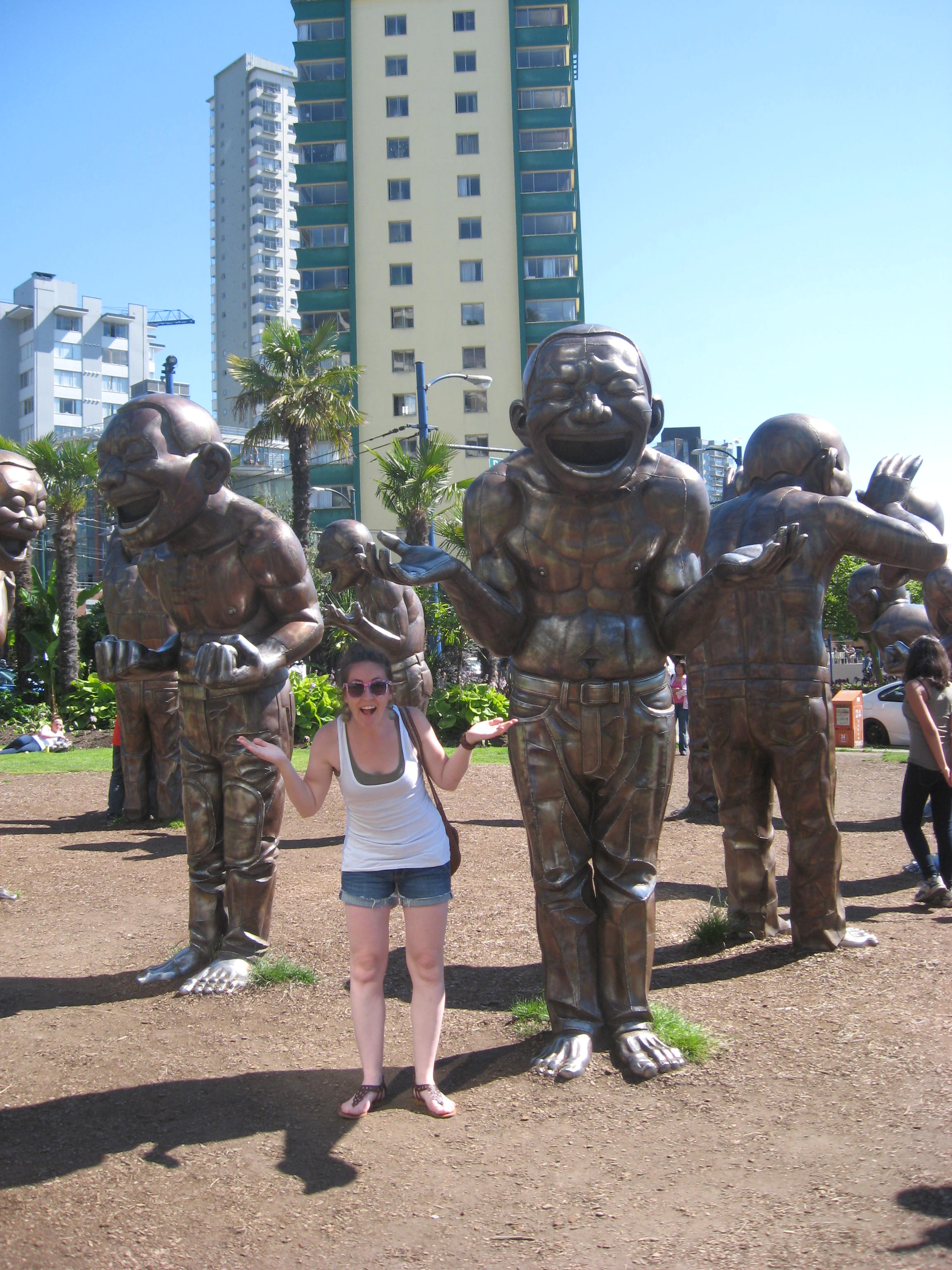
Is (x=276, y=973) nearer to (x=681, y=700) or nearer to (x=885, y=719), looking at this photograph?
(x=681, y=700)

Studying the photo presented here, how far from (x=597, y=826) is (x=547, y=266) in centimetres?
4134

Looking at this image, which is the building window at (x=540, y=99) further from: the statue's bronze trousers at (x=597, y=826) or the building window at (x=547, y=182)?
the statue's bronze trousers at (x=597, y=826)

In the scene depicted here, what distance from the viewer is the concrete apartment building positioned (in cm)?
4241

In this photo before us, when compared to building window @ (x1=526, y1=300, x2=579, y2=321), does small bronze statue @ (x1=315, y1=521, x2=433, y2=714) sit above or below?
below

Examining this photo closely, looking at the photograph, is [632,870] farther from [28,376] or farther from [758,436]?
[28,376]

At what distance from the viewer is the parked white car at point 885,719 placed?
18109mm

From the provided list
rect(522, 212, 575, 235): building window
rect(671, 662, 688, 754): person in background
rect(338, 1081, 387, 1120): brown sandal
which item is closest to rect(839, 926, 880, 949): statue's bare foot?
rect(338, 1081, 387, 1120): brown sandal

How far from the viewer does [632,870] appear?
4047mm

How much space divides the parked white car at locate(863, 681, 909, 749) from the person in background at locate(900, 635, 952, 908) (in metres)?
11.9

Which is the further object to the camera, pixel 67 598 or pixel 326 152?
pixel 326 152

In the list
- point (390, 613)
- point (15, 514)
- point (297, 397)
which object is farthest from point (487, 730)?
point (297, 397)

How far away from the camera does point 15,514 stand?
255 inches

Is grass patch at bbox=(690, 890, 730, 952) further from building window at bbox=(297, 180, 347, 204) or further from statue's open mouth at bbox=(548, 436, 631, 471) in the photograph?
building window at bbox=(297, 180, 347, 204)

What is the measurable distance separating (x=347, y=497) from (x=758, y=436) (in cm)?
3719
